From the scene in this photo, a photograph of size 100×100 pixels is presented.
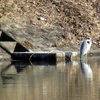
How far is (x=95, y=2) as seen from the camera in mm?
35438

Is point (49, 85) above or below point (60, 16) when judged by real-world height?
above

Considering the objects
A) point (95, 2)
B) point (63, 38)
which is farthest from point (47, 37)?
point (95, 2)

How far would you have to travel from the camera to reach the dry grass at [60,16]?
29453 millimetres

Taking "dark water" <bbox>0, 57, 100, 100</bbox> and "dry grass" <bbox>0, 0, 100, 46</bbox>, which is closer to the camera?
"dark water" <bbox>0, 57, 100, 100</bbox>

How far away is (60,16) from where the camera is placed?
105ft

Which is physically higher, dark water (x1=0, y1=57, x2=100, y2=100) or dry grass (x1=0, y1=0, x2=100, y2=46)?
dark water (x1=0, y1=57, x2=100, y2=100)

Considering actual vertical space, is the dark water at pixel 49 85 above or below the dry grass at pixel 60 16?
above

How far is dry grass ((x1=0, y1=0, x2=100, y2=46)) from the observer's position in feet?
96.6

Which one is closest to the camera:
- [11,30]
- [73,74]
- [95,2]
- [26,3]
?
[73,74]

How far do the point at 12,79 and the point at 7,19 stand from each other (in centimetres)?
1421

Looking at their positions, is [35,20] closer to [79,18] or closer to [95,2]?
[79,18]

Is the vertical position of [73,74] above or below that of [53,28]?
above

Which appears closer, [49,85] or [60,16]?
[49,85]

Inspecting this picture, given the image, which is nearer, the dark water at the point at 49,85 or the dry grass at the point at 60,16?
the dark water at the point at 49,85
